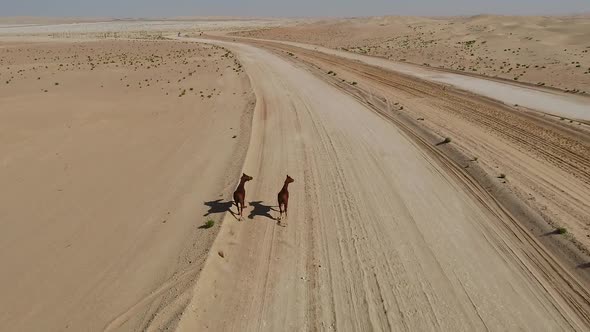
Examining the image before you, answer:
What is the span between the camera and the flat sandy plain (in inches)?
336

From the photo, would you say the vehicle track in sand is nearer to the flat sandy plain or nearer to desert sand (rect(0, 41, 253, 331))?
the flat sandy plain

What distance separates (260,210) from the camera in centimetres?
1255

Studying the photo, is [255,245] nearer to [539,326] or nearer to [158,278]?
[158,278]

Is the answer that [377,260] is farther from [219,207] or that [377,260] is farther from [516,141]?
[516,141]

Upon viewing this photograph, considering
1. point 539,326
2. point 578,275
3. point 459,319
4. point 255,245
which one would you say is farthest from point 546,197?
point 255,245

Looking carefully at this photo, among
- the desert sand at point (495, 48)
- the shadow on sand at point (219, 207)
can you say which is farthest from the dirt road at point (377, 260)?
the desert sand at point (495, 48)

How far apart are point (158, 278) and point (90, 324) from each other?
1740 mm

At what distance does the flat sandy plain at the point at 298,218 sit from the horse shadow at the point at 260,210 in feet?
0.26

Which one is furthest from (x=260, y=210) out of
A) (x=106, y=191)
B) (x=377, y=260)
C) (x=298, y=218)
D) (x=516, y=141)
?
(x=516, y=141)

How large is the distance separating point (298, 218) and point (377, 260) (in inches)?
116

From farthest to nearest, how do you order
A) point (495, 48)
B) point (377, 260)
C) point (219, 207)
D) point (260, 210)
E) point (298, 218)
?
point (495, 48) < point (219, 207) < point (260, 210) < point (298, 218) < point (377, 260)

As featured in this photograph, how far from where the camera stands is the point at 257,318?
26.9 ft

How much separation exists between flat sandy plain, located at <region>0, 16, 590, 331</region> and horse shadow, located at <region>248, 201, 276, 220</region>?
0.26 ft

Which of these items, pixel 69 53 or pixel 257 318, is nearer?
pixel 257 318
